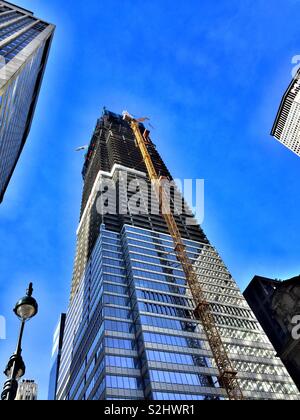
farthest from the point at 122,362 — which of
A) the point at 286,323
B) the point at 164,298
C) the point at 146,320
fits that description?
the point at 286,323

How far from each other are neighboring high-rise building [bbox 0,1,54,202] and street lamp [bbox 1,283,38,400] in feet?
240

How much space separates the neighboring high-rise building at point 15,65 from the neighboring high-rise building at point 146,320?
128ft

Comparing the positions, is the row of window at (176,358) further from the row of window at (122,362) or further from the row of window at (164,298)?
the row of window at (164,298)

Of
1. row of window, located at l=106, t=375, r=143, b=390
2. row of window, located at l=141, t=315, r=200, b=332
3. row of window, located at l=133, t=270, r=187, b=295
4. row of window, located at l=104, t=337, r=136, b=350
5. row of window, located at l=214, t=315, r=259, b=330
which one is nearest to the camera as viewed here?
row of window, located at l=106, t=375, r=143, b=390

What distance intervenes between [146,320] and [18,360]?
79656 mm

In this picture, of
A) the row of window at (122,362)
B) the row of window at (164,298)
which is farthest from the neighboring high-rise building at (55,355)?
the row of window at (122,362)

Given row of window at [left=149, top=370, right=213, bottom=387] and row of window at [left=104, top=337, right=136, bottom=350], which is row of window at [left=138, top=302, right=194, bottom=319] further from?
row of window at [left=149, top=370, right=213, bottom=387]

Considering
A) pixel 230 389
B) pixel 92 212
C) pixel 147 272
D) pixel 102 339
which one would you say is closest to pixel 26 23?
pixel 92 212

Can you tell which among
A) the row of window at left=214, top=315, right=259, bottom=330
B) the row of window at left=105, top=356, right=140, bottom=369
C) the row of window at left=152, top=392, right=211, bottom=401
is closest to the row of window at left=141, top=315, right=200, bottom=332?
the row of window at left=105, top=356, right=140, bottom=369

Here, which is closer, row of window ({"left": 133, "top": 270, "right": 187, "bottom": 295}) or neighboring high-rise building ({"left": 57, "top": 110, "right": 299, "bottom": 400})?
neighboring high-rise building ({"left": 57, "top": 110, "right": 299, "bottom": 400})

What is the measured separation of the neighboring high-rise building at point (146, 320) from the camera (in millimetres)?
79125

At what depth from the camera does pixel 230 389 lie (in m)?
80.4

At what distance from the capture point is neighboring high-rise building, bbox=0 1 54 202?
86.7m
